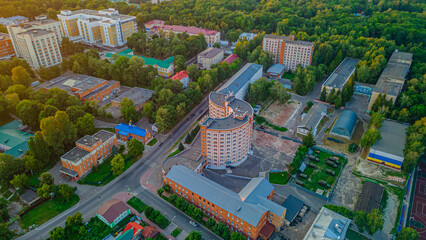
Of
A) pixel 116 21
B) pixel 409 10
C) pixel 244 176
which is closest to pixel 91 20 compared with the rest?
pixel 116 21

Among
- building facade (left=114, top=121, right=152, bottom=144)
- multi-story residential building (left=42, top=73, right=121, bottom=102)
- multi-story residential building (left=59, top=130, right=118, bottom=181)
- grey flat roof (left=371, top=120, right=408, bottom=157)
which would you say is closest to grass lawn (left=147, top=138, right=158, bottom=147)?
building facade (left=114, top=121, right=152, bottom=144)

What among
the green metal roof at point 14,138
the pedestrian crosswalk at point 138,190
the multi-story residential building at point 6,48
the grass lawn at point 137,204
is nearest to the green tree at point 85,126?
the green metal roof at point 14,138

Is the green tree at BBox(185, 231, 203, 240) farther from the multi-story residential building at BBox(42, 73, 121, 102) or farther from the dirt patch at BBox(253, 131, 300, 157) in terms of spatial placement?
the multi-story residential building at BBox(42, 73, 121, 102)

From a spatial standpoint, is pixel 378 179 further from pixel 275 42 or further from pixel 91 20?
pixel 91 20

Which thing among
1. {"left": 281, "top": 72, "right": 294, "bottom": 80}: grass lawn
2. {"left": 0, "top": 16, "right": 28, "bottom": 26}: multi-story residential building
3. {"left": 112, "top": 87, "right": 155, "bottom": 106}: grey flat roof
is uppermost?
{"left": 0, "top": 16, "right": 28, "bottom": 26}: multi-story residential building

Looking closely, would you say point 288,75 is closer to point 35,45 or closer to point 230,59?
point 230,59

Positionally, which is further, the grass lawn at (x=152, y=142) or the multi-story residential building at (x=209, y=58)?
the multi-story residential building at (x=209, y=58)

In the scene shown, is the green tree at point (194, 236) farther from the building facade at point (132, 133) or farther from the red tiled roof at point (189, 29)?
the red tiled roof at point (189, 29)

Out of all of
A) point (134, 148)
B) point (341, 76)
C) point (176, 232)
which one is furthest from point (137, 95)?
point (341, 76)
